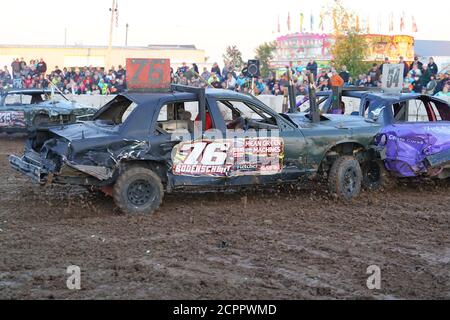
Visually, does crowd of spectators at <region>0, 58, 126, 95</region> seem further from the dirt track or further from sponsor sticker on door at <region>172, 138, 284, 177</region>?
sponsor sticker on door at <region>172, 138, 284, 177</region>

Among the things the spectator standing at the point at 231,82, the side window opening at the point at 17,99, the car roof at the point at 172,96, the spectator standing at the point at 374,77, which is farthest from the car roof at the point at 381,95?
the spectator standing at the point at 231,82

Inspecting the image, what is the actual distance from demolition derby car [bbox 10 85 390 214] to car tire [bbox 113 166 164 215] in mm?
12

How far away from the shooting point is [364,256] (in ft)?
20.1

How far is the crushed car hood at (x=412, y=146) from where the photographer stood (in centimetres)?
916

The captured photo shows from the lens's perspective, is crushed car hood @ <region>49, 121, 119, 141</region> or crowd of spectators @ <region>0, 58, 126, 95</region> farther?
crowd of spectators @ <region>0, 58, 126, 95</region>

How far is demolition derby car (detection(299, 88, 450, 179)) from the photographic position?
9.16m

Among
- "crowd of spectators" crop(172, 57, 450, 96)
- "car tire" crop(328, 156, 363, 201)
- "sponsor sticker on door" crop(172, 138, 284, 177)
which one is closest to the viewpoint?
"sponsor sticker on door" crop(172, 138, 284, 177)

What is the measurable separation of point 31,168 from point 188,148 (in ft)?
6.41

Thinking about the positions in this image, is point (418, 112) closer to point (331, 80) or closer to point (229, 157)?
point (229, 157)

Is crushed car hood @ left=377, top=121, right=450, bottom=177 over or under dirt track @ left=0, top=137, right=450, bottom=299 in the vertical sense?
over

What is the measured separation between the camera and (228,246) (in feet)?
21.2

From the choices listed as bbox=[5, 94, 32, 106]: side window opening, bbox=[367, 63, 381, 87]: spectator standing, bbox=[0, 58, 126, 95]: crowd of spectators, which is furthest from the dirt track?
bbox=[0, 58, 126, 95]: crowd of spectators
